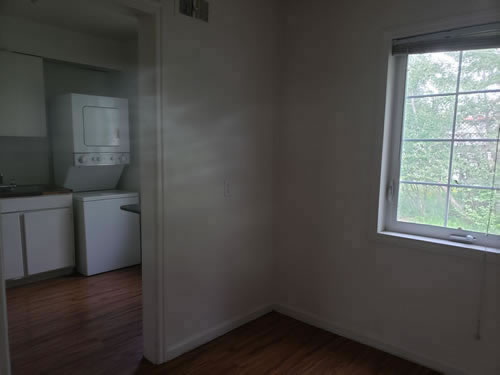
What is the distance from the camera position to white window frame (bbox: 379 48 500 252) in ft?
7.14

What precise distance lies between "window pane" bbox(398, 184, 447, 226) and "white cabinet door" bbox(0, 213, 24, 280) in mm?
3277

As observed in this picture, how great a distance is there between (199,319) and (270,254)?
795 mm

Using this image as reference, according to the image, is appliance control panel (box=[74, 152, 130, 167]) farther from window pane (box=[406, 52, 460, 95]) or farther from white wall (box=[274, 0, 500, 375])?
window pane (box=[406, 52, 460, 95])

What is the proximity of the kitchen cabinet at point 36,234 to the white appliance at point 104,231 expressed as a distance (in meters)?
0.12

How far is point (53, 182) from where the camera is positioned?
13.0 feet

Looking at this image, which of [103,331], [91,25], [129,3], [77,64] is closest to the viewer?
[129,3]

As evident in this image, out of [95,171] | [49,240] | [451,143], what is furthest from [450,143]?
[49,240]

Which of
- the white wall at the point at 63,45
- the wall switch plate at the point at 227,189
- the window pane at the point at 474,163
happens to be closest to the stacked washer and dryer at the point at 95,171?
the white wall at the point at 63,45

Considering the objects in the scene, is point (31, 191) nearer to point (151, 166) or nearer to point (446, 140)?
point (151, 166)

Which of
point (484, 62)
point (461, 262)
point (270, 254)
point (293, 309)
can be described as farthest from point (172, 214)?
point (484, 62)

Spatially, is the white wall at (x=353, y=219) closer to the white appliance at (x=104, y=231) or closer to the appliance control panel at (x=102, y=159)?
the white appliance at (x=104, y=231)

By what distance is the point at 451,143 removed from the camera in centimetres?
209

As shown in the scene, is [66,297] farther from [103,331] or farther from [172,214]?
[172,214]

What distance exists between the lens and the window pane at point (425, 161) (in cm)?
213
